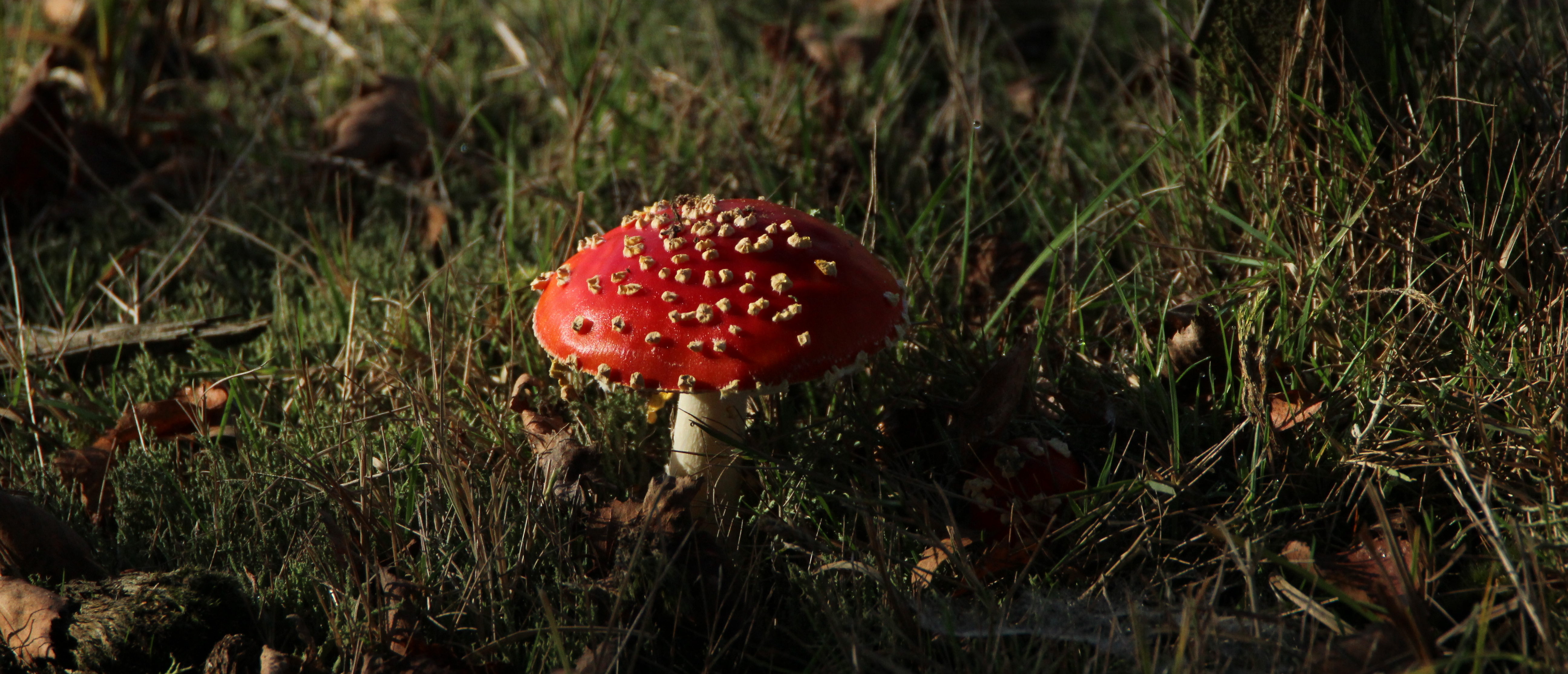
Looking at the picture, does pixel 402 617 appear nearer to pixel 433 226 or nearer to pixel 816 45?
pixel 433 226

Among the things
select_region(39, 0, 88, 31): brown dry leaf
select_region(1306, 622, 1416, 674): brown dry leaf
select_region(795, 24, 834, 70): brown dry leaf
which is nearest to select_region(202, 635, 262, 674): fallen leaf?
select_region(1306, 622, 1416, 674): brown dry leaf

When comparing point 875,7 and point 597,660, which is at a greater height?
point 875,7

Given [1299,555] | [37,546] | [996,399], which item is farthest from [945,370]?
[37,546]

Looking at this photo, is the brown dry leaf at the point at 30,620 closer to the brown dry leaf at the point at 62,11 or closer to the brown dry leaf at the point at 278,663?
the brown dry leaf at the point at 278,663

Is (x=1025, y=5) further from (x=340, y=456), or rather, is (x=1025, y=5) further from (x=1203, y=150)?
(x=340, y=456)

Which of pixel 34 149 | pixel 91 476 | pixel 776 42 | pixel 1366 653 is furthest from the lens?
pixel 776 42

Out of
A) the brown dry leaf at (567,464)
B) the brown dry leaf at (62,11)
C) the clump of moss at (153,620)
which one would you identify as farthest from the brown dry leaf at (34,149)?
the brown dry leaf at (567,464)
